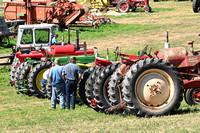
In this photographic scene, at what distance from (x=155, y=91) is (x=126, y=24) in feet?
90.7

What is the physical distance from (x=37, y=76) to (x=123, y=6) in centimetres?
3082

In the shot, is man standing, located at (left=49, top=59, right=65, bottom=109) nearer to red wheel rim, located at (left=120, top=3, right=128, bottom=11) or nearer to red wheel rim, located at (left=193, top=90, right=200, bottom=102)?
red wheel rim, located at (left=193, top=90, right=200, bottom=102)

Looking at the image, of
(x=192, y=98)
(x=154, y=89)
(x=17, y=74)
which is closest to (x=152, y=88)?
(x=154, y=89)

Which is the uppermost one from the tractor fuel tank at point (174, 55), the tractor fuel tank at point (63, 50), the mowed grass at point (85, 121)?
the tractor fuel tank at point (174, 55)

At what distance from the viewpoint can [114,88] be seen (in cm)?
1012

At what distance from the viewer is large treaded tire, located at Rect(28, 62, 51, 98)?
1494 cm

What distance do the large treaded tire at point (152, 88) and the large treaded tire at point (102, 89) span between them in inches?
48.4

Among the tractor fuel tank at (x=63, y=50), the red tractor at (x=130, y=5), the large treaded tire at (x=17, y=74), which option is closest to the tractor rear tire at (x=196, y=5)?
the red tractor at (x=130, y=5)

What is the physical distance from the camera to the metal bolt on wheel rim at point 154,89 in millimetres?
9695

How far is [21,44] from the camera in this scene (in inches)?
715

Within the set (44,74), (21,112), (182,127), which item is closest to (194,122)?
(182,127)

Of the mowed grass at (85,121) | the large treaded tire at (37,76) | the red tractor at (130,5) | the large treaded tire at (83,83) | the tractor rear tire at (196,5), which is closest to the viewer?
the mowed grass at (85,121)

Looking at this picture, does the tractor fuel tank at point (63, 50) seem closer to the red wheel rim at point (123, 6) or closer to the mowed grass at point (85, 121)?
the mowed grass at point (85, 121)

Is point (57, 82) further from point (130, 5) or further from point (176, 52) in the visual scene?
point (130, 5)
